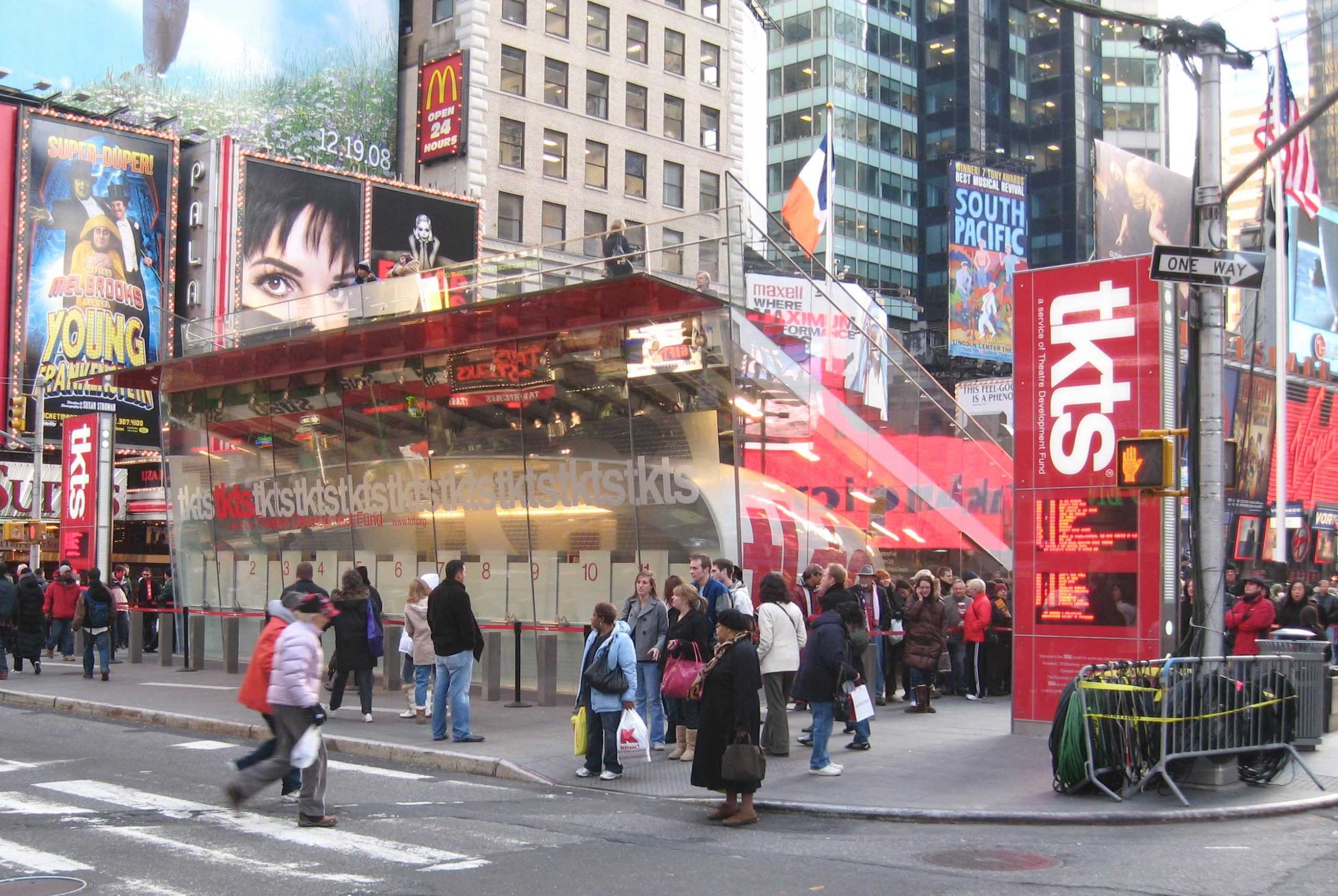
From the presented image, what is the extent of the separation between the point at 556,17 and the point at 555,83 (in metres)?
2.68

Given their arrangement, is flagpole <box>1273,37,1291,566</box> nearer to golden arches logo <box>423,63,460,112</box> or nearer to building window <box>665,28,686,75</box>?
building window <box>665,28,686,75</box>

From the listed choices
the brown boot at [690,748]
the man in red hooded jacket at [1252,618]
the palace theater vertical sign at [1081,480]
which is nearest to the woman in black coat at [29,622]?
the brown boot at [690,748]

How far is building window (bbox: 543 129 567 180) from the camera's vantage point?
53.3 meters

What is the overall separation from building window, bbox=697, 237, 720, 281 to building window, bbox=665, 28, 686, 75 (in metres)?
42.7

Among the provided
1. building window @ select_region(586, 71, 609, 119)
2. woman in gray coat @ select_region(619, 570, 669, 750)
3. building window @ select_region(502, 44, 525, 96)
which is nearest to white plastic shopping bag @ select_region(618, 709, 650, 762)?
woman in gray coat @ select_region(619, 570, 669, 750)

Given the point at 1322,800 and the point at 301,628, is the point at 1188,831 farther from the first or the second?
the point at 301,628

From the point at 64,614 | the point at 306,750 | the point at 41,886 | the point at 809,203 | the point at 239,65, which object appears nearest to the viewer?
the point at 41,886

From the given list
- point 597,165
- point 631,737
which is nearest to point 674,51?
point 597,165

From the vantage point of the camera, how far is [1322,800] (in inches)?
440

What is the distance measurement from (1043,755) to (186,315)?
130ft

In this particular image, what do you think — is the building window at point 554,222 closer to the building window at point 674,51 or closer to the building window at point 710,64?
the building window at point 674,51

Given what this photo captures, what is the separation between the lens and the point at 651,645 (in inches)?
549

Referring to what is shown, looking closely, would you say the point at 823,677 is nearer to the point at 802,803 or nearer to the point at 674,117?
the point at 802,803

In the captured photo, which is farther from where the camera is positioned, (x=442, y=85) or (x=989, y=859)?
(x=442, y=85)
